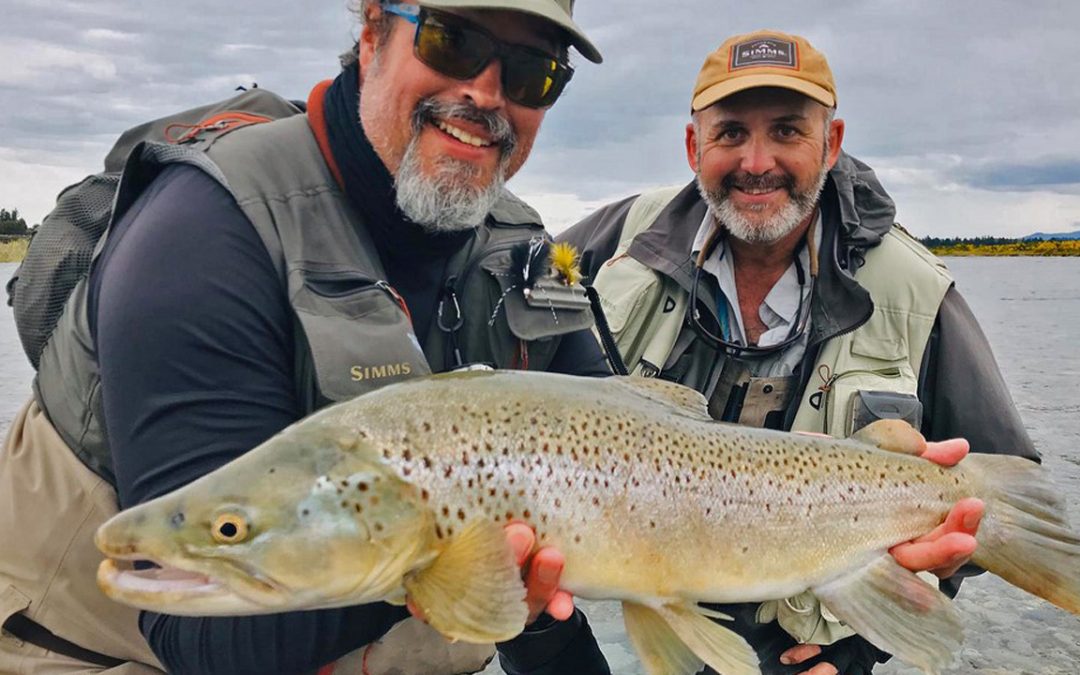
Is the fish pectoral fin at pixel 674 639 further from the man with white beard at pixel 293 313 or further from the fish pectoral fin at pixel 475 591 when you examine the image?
the fish pectoral fin at pixel 475 591

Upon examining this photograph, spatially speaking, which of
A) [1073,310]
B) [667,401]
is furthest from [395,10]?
[1073,310]

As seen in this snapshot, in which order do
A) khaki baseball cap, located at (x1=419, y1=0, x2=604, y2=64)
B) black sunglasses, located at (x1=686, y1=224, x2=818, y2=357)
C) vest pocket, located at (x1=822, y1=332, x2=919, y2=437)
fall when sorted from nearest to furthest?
khaki baseball cap, located at (x1=419, y1=0, x2=604, y2=64) → vest pocket, located at (x1=822, y1=332, x2=919, y2=437) → black sunglasses, located at (x1=686, y1=224, x2=818, y2=357)

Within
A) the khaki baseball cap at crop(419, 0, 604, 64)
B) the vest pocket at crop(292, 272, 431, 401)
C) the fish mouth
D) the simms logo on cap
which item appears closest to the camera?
the fish mouth

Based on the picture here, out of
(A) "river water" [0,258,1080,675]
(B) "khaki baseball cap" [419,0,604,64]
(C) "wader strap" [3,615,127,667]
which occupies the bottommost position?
(A) "river water" [0,258,1080,675]

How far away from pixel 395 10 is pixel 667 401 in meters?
1.35

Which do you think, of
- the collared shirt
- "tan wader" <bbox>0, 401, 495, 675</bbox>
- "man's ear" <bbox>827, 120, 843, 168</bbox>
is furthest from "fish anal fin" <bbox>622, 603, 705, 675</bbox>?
"man's ear" <bbox>827, 120, 843, 168</bbox>

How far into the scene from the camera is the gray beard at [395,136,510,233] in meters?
2.53

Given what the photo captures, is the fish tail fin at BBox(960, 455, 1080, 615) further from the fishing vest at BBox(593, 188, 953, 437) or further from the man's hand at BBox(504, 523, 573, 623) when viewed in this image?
the man's hand at BBox(504, 523, 573, 623)

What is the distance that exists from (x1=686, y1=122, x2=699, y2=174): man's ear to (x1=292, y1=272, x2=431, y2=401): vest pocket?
83.7 inches

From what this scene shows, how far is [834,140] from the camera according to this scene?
4.05 meters

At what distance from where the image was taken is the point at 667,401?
2.46 m

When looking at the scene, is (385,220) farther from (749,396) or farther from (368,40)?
(749,396)

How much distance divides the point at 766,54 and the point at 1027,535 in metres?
2.17

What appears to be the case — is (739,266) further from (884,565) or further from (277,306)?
(277,306)
